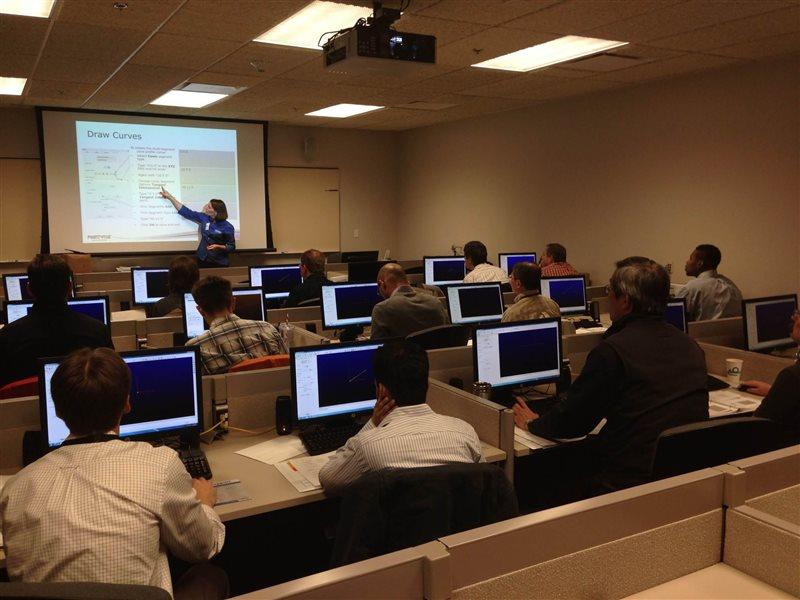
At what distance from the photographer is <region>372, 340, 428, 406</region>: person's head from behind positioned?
207 cm

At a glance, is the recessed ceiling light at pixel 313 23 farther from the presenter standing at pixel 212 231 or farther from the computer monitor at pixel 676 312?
the presenter standing at pixel 212 231

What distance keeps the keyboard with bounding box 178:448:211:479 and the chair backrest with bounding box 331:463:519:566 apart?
0.79 meters

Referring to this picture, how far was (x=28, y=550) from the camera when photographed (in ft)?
4.72

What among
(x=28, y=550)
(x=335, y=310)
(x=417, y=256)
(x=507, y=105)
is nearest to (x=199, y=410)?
(x=28, y=550)

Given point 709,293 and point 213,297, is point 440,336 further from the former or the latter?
point 709,293

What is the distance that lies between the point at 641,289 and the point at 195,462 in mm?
1788

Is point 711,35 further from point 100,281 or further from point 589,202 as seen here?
point 100,281

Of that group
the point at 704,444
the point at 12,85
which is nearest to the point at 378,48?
the point at 704,444

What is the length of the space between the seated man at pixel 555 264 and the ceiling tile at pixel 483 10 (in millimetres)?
2516

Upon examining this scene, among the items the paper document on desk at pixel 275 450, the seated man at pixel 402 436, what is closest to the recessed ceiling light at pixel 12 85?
the paper document on desk at pixel 275 450

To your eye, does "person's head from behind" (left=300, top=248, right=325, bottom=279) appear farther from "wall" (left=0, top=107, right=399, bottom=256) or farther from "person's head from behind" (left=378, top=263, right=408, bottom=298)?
"wall" (left=0, top=107, right=399, bottom=256)

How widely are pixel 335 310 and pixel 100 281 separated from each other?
3217mm

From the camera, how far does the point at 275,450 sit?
8.50 feet

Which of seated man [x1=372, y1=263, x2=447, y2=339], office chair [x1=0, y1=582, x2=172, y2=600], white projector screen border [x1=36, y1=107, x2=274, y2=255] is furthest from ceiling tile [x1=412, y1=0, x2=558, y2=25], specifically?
white projector screen border [x1=36, y1=107, x2=274, y2=255]
